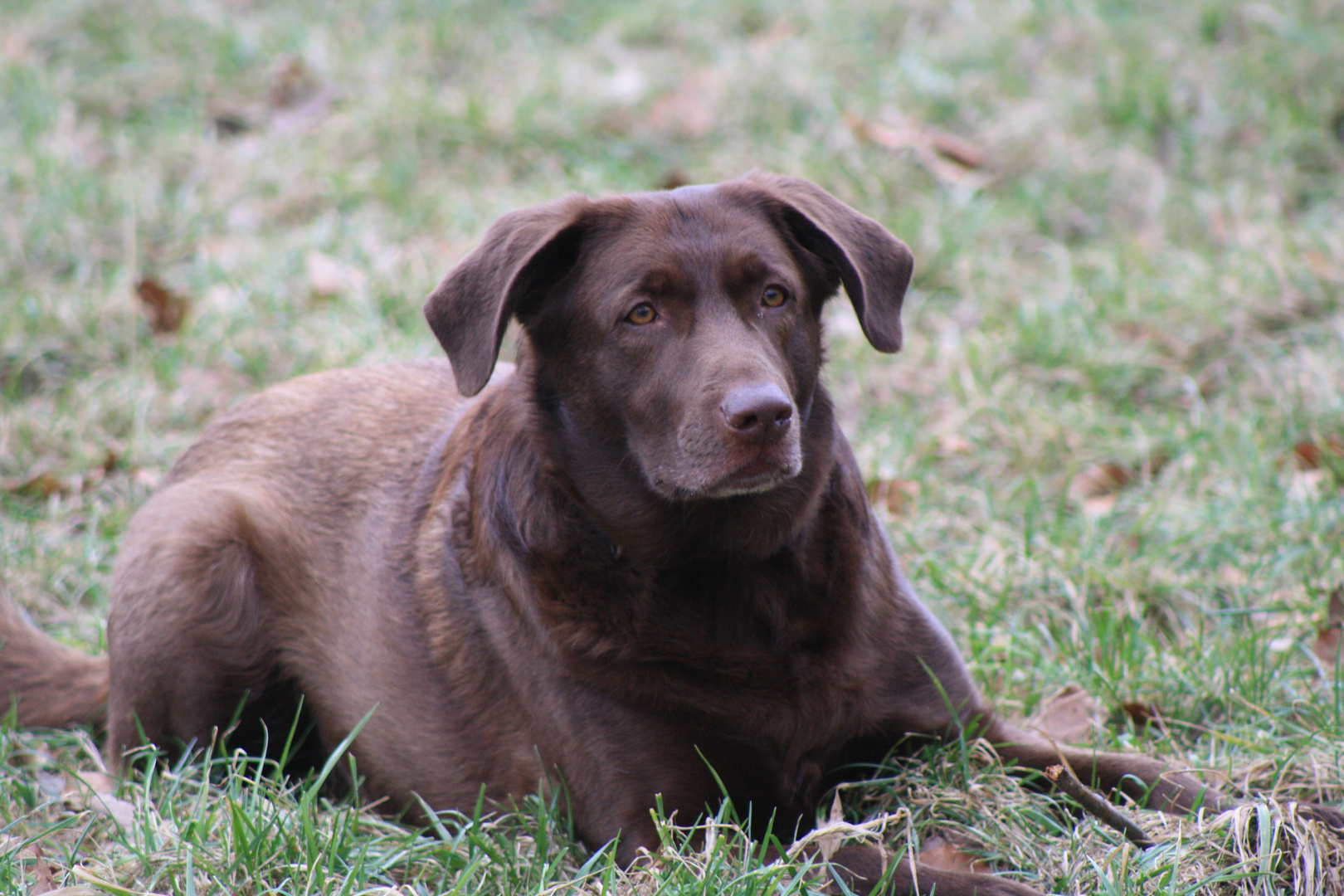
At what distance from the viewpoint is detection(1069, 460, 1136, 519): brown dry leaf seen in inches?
174

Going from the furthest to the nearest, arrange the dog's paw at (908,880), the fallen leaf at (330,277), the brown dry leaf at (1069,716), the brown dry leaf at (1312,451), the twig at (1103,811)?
the fallen leaf at (330,277) → the brown dry leaf at (1312,451) → the brown dry leaf at (1069,716) → the twig at (1103,811) → the dog's paw at (908,880)

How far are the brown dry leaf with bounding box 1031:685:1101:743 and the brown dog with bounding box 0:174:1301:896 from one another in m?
0.26

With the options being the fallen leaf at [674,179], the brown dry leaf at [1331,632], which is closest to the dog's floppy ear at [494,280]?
the brown dry leaf at [1331,632]

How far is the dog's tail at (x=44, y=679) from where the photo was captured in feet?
11.6

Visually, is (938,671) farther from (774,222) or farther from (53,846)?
(53,846)

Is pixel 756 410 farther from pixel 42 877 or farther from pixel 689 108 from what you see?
pixel 689 108

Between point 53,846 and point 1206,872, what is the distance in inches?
89.7

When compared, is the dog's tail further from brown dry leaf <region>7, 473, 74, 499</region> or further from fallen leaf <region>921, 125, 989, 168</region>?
fallen leaf <region>921, 125, 989, 168</region>

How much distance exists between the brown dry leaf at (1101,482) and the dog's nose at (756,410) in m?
2.09

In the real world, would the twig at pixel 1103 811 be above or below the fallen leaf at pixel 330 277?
below

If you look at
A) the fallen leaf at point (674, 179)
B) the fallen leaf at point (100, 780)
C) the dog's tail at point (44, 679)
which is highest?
the fallen leaf at point (674, 179)

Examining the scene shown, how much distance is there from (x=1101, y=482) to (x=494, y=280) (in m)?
2.47

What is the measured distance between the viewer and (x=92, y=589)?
417 centimetres

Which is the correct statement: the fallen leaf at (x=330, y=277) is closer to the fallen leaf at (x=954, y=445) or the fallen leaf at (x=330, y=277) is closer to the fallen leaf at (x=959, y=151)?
the fallen leaf at (x=954, y=445)
